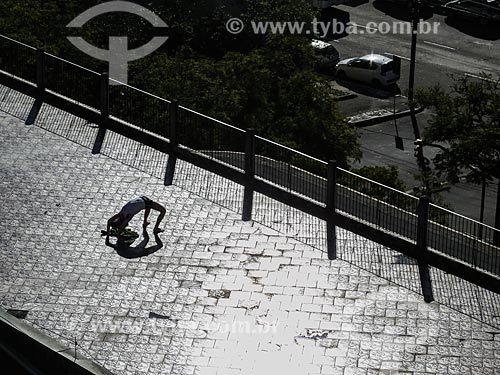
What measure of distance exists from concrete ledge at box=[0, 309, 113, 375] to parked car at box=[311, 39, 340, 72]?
104 ft

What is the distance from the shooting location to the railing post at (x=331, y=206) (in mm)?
28594

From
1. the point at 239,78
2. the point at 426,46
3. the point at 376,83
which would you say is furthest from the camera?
the point at 426,46

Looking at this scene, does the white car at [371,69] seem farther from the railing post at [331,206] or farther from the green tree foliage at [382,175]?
the railing post at [331,206]

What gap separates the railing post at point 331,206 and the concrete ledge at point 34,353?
6271 mm

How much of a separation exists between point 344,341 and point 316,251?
3.62 metres

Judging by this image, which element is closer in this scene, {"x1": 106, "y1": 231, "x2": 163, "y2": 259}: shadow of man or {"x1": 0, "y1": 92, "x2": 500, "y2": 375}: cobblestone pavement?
{"x1": 0, "y1": 92, "x2": 500, "y2": 375}: cobblestone pavement

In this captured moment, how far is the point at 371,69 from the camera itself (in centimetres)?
5506

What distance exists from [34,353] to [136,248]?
12.8 feet

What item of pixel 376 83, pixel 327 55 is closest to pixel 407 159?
pixel 376 83

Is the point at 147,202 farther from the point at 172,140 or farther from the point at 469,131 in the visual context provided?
the point at 469,131

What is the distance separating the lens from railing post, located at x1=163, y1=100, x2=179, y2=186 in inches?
1246

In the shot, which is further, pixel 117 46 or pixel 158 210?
pixel 117 46

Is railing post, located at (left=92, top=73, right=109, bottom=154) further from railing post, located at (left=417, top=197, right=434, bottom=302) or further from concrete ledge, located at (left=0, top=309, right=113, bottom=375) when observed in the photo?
railing post, located at (left=417, top=197, right=434, bottom=302)

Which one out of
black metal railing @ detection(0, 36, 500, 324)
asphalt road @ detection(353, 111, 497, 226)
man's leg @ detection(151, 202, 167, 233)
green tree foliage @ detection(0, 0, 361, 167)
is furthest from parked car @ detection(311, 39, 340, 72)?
man's leg @ detection(151, 202, 167, 233)
